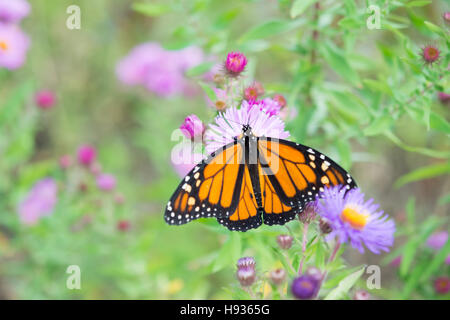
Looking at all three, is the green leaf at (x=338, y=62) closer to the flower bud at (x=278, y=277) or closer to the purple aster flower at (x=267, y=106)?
the purple aster flower at (x=267, y=106)

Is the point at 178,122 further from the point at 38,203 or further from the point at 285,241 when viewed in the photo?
the point at 285,241

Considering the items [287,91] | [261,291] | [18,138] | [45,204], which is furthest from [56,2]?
[261,291]

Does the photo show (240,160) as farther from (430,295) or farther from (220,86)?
(430,295)

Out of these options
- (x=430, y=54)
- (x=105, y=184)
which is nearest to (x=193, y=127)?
(x=430, y=54)

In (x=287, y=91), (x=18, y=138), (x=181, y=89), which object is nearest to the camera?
(x=287, y=91)

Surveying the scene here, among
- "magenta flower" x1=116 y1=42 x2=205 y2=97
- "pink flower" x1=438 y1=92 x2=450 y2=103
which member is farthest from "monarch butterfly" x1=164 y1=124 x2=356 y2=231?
"magenta flower" x1=116 y1=42 x2=205 y2=97

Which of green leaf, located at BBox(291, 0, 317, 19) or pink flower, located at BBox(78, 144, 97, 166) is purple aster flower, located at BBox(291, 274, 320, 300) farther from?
pink flower, located at BBox(78, 144, 97, 166)
